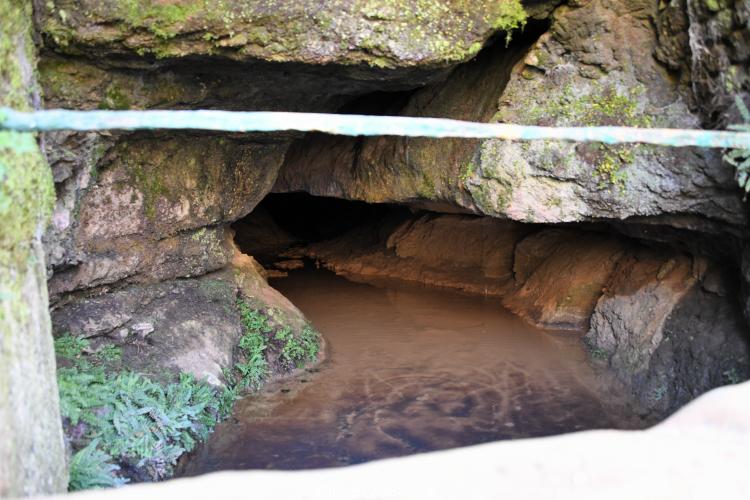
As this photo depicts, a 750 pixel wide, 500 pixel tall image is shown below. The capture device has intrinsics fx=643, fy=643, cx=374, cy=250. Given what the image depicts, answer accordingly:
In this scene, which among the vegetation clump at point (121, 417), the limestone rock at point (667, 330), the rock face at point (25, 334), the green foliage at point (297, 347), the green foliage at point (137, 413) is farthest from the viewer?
the green foliage at point (297, 347)

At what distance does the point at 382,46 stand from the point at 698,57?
268 centimetres

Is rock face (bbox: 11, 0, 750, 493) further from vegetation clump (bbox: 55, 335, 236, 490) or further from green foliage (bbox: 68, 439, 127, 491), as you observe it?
green foliage (bbox: 68, 439, 127, 491)

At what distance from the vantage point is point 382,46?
18.0 feet

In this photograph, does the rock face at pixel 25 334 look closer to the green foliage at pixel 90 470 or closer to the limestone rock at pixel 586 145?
the green foliage at pixel 90 470

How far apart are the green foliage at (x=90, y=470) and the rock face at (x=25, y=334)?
3.53 feet

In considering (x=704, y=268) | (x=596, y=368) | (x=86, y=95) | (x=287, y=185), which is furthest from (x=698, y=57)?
(x=287, y=185)

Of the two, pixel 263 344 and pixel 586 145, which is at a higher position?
pixel 586 145

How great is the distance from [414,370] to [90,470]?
3.92m

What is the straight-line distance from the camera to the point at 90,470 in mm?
4449

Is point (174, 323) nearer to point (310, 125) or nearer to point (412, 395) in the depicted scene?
point (412, 395)

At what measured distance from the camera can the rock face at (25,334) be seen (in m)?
2.57

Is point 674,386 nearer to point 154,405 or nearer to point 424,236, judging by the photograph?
point 154,405

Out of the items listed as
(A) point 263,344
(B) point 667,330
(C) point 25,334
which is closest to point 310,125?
(C) point 25,334

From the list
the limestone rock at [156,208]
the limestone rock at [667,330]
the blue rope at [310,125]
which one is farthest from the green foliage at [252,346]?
the blue rope at [310,125]
